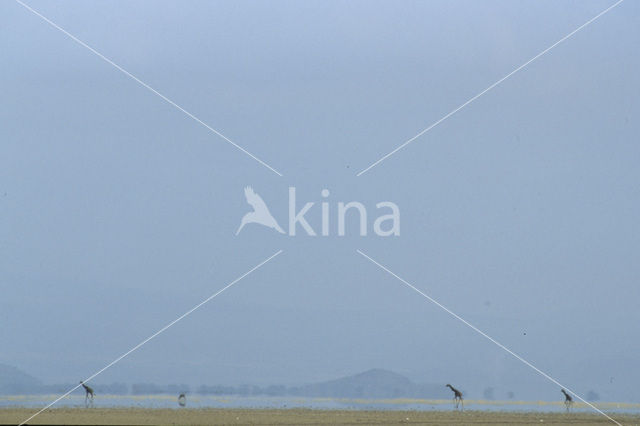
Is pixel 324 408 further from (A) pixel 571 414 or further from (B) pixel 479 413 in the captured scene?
(A) pixel 571 414

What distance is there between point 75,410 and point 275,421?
12601mm

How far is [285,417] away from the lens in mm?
60719

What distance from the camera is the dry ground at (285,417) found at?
5659cm

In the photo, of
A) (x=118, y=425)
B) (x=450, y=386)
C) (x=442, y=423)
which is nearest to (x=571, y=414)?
(x=450, y=386)

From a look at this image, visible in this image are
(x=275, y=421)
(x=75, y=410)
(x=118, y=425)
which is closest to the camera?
(x=118, y=425)

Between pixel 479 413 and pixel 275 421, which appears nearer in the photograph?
pixel 275 421

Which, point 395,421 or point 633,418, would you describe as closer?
point 395,421

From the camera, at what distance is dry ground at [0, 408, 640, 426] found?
5659 cm

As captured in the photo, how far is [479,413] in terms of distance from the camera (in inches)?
2645

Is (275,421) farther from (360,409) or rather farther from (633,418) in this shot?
(633,418)

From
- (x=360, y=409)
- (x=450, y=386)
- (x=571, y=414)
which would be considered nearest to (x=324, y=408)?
(x=360, y=409)

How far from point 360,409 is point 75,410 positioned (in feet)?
54.0

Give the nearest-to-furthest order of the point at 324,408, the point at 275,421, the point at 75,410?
the point at 275,421 < the point at 75,410 < the point at 324,408

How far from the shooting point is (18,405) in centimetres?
6619
